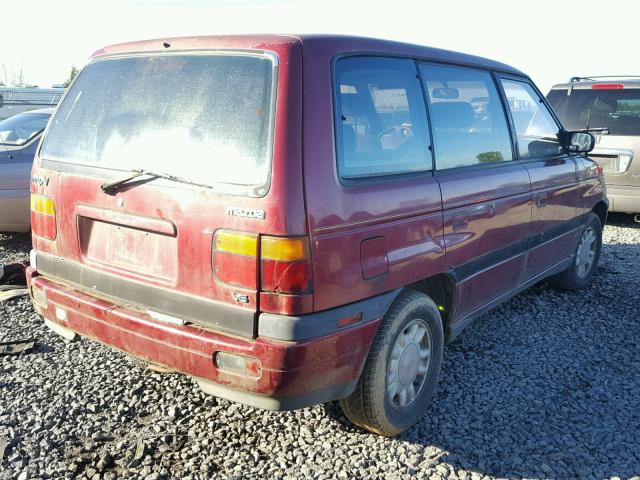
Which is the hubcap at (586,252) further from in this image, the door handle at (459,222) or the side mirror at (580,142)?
the door handle at (459,222)

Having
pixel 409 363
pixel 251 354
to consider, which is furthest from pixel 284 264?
pixel 409 363

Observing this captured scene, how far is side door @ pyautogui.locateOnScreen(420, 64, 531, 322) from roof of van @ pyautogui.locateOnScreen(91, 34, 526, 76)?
128 millimetres

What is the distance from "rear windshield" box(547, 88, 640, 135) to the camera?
779cm

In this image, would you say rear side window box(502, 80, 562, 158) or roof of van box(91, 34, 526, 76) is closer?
roof of van box(91, 34, 526, 76)

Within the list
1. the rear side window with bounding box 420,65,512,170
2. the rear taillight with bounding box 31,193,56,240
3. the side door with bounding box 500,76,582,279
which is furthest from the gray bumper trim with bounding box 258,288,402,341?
the side door with bounding box 500,76,582,279

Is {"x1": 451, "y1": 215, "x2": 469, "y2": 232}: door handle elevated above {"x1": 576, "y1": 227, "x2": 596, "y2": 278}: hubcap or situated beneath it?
elevated above

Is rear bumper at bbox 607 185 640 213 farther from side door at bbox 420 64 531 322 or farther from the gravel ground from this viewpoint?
side door at bbox 420 64 531 322

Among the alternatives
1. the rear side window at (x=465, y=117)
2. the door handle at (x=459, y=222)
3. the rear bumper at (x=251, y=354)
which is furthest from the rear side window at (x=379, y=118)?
the rear bumper at (x=251, y=354)

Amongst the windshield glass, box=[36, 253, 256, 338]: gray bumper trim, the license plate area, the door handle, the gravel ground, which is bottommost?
the gravel ground

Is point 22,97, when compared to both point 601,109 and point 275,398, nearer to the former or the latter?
point 601,109

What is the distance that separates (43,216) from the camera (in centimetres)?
316

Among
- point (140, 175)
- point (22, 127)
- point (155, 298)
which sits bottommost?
point (155, 298)

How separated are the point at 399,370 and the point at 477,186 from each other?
1160mm

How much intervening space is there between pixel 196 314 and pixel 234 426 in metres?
0.87
